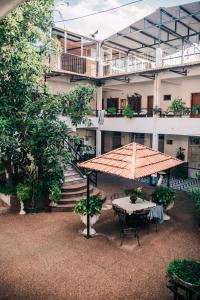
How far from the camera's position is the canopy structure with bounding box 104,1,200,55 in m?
17.5

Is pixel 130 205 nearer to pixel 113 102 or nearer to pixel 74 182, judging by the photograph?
pixel 74 182

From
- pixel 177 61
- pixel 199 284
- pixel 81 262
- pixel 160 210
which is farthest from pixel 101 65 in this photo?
pixel 199 284

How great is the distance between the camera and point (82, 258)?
876 centimetres

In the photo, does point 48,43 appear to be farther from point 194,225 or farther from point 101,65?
point 194,225

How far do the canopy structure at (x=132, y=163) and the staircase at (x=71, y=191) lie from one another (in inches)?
133

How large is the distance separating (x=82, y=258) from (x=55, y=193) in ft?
14.5

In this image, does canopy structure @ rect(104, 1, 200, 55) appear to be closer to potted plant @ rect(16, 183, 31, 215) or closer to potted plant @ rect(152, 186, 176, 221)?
potted plant @ rect(152, 186, 176, 221)

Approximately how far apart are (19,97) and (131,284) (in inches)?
347

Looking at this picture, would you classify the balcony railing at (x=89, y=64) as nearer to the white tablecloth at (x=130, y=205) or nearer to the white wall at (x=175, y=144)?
the white wall at (x=175, y=144)

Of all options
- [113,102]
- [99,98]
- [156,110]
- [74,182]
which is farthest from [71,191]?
[113,102]

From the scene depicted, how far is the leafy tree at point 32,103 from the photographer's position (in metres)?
11.7

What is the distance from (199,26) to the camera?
1898 centimetres

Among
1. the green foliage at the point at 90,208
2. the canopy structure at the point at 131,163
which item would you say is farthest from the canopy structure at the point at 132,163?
the green foliage at the point at 90,208

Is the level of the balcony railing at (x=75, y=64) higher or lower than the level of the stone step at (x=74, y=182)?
higher
